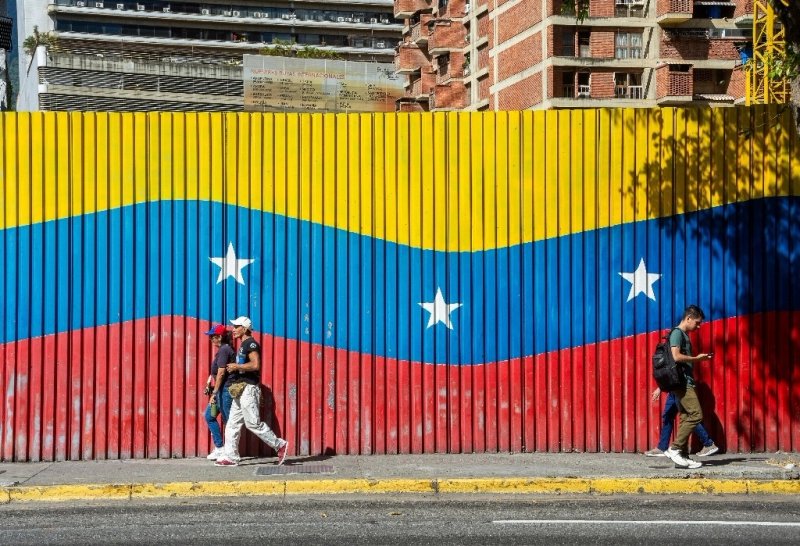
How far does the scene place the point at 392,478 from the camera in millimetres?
11219

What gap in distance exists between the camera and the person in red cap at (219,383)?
40.7ft

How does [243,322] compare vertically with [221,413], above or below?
above

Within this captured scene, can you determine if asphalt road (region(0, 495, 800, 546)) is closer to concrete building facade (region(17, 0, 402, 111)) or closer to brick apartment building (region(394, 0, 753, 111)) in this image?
brick apartment building (region(394, 0, 753, 111))

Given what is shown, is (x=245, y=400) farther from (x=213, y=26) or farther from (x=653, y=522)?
(x=213, y=26)

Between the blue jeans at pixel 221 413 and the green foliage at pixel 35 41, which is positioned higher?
the green foliage at pixel 35 41

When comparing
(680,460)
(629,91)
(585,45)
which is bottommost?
(680,460)

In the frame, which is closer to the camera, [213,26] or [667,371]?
[667,371]

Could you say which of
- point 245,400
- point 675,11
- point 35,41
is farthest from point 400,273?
point 35,41

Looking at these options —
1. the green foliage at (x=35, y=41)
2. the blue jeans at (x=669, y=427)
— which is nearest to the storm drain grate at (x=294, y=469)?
the blue jeans at (x=669, y=427)

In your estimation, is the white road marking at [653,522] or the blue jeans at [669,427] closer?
the white road marking at [653,522]

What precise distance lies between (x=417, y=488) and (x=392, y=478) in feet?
0.97

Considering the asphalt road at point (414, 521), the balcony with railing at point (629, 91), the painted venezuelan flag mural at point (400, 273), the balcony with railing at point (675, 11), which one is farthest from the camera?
the balcony with railing at point (629, 91)

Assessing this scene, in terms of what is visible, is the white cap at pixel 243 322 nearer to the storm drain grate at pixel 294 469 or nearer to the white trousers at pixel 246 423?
the white trousers at pixel 246 423

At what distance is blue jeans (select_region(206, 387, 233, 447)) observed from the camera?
1243 cm
